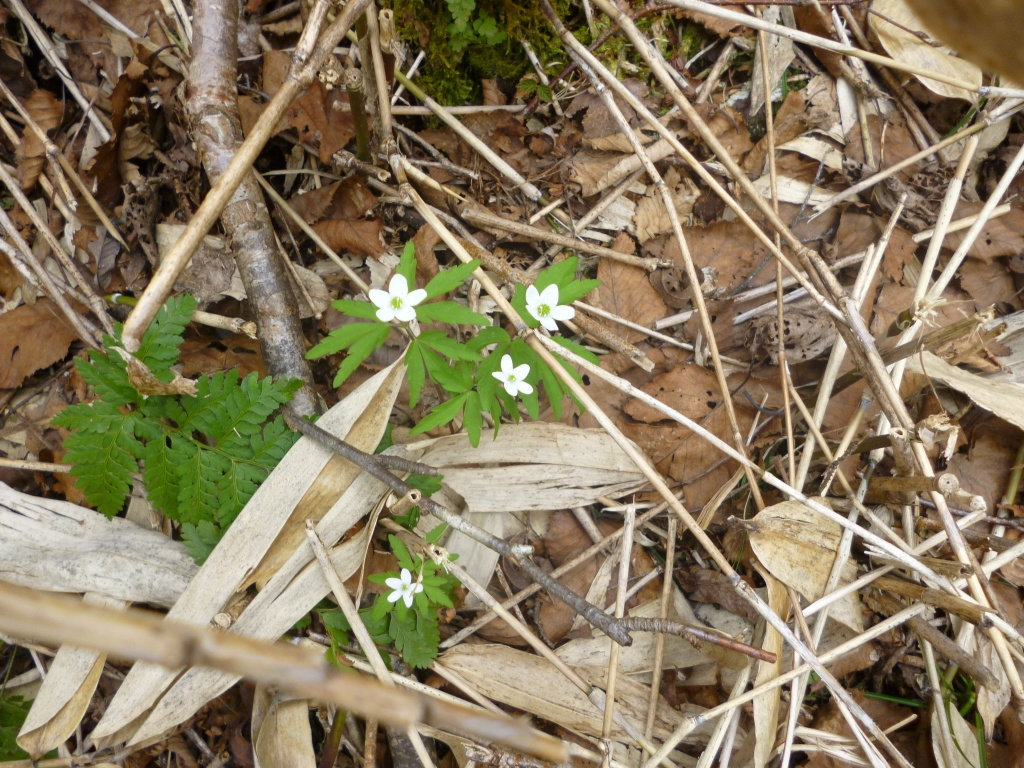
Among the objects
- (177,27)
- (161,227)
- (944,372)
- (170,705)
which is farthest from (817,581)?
(177,27)

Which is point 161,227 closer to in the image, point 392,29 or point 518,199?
point 392,29

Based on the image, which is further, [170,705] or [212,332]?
[212,332]

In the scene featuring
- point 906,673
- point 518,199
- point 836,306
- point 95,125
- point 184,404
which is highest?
point 95,125

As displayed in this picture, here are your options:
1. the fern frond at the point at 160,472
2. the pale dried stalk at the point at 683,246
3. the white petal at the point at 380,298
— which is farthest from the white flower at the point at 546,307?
the fern frond at the point at 160,472

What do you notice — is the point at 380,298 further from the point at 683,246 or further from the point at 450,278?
the point at 683,246

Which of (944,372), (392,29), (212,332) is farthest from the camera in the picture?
(212,332)

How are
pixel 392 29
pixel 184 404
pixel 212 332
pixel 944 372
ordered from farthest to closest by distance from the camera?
pixel 212 332
pixel 944 372
pixel 392 29
pixel 184 404

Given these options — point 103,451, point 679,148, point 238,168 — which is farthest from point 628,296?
point 103,451

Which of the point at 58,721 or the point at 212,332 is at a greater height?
the point at 212,332

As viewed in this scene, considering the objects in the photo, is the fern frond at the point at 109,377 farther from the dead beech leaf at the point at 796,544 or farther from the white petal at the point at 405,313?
the dead beech leaf at the point at 796,544
